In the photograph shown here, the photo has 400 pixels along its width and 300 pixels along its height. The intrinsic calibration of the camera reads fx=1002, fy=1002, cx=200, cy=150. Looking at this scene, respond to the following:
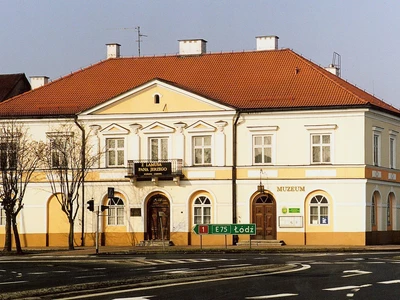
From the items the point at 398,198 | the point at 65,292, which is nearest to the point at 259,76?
the point at 398,198

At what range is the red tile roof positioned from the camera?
5650cm

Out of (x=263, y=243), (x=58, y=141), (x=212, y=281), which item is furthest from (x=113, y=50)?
(x=212, y=281)

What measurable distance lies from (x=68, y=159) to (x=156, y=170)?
5.35 meters

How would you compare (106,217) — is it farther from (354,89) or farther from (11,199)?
(354,89)

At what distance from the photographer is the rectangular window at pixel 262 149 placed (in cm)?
5644

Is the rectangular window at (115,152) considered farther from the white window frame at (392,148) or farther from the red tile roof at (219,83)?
the white window frame at (392,148)

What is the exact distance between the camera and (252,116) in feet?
186

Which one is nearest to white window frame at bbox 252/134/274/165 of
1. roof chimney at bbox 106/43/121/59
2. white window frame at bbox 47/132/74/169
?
white window frame at bbox 47/132/74/169

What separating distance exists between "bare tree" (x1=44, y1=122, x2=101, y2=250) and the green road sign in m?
8.82

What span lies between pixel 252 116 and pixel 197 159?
4012 mm

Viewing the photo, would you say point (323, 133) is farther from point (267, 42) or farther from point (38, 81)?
point (38, 81)

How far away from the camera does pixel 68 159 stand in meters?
58.4

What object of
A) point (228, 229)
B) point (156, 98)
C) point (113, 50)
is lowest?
point (228, 229)

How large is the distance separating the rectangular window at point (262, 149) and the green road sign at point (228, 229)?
5.73 m
